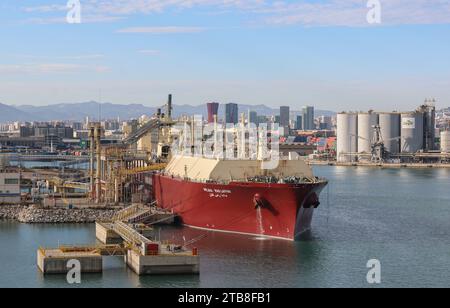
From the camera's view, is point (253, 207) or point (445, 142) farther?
point (445, 142)

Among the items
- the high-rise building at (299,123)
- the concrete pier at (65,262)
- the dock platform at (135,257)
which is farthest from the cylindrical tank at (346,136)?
the high-rise building at (299,123)

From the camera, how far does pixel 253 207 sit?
25219 millimetres

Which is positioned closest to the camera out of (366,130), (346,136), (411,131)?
(411,131)

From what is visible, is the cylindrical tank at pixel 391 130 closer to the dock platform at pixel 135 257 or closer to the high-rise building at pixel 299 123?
the dock platform at pixel 135 257

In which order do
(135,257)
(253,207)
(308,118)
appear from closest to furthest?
(135,257), (253,207), (308,118)

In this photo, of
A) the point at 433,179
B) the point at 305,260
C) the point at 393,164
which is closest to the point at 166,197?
the point at 305,260

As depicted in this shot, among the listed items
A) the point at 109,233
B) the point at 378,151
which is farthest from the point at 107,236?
the point at 378,151

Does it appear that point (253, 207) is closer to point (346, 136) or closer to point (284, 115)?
point (346, 136)

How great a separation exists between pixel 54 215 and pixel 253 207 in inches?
310

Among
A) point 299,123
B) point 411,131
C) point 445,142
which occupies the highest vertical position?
point 299,123

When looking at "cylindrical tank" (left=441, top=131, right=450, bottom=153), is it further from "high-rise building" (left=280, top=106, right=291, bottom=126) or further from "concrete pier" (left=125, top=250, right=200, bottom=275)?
"high-rise building" (left=280, top=106, right=291, bottom=126)

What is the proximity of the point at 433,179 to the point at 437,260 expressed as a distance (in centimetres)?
3830

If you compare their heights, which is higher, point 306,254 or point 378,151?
point 378,151

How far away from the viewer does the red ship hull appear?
24484 mm
